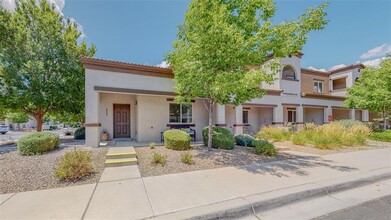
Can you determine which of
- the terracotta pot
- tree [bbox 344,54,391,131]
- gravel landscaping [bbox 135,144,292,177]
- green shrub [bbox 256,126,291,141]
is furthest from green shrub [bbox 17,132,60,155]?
tree [bbox 344,54,391,131]

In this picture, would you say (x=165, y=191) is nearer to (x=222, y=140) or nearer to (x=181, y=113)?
(x=222, y=140)

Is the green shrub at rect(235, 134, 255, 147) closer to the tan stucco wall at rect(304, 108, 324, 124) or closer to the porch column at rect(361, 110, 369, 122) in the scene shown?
the tan stucco wall at rect(304, 108, 324, 124)

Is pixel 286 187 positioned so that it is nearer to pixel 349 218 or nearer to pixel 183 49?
pixel 349 218

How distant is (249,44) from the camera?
7.26 metres

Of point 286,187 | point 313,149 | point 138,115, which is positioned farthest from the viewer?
point 138,115

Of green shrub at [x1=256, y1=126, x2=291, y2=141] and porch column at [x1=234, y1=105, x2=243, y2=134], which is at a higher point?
porch column at [x1=234, y1=105, x2=243, y2=134]

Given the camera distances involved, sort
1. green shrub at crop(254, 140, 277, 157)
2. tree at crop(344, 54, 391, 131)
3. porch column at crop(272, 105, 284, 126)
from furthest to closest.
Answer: porch column at crop(272, 105, 284, 126)
tree at crop(344, 54, 391, 131)
green shrub at crop(254, 140, 277, 157)

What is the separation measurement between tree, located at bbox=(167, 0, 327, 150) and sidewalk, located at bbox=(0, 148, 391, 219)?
316 cm

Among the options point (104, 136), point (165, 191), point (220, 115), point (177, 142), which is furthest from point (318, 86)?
point (165, 191)

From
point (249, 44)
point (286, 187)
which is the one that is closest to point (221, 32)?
point (249, 44)

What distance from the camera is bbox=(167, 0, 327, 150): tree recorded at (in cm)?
705

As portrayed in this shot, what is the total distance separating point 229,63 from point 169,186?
16.7 feet

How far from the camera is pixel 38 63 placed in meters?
12.1

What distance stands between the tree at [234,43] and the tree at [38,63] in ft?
31.2
